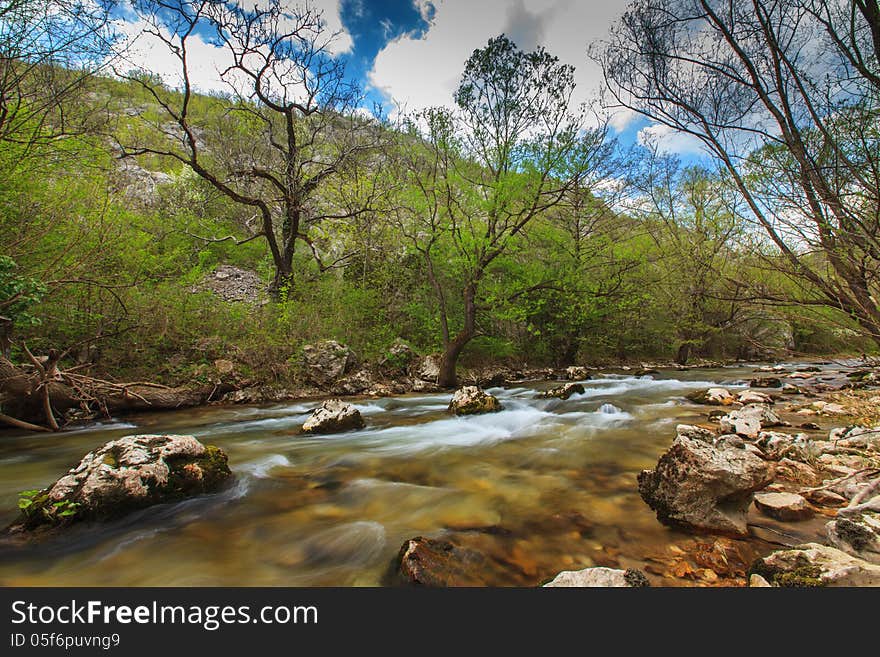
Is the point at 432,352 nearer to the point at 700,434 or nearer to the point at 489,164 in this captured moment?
the point at 489,164

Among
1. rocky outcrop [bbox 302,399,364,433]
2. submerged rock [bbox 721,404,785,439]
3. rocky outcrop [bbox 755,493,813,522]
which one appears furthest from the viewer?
rocky outcrop [bbox 302,399,364,433]

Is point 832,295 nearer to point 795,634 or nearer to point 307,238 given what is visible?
point 795,634

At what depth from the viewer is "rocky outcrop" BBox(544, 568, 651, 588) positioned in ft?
5.74

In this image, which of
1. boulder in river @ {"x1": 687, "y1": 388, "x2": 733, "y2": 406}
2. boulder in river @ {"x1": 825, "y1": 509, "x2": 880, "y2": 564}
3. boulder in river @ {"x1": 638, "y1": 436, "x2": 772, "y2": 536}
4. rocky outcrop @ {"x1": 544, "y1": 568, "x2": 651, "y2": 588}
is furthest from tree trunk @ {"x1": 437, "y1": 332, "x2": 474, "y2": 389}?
rocky outcrop @ {"x1": 544, "y1": 568, "x2": 651, "y2": 588}

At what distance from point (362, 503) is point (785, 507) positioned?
3569 millimetres

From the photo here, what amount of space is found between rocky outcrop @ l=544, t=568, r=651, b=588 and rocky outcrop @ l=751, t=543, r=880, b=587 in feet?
2.33

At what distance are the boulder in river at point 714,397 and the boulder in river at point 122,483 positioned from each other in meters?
9.11

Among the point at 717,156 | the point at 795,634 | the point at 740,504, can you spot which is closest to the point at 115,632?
the point at 795,634

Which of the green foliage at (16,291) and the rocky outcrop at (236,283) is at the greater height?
the rocky outcrop at (236,283)

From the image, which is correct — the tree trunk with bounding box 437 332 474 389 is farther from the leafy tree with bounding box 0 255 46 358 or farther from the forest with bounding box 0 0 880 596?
the leafy tree with bounding box 0 255 46 358

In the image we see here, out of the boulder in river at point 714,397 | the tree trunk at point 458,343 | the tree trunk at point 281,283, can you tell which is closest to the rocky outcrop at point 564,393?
the boulder in river at point 714,397

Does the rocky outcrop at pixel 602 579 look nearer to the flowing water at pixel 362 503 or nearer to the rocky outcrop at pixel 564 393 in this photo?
the flowing water at pixel 362 503

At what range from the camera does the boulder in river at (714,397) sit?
7.58 meters

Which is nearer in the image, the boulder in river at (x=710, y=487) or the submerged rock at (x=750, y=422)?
the boulder in river at (x=710, y=487)
